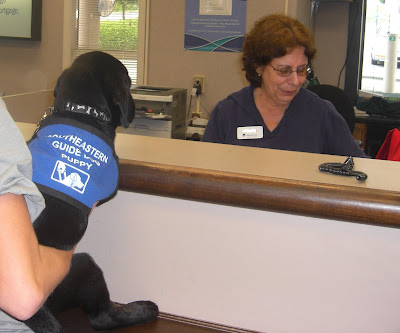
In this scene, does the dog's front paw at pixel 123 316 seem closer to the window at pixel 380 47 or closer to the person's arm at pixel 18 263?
the person's arm at pixel 18 263

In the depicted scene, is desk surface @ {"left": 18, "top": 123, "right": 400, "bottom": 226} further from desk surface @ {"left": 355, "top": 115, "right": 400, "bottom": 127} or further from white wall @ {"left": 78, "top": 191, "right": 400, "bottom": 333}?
desk surface @ {"left": 355, "top": 115, "right": 400, "bottom": 127}

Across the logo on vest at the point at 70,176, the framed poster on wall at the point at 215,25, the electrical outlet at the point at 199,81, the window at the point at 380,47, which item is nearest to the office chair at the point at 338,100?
the framed poster on wall at the point at 215,25

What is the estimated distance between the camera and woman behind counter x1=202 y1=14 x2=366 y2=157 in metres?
1.99

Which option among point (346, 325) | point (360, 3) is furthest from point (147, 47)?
point (346, 325)

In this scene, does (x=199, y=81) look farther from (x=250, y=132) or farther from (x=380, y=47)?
(x=250, y=132)

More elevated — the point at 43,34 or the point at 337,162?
Result: the point at 43,34

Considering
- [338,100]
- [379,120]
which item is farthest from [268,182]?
[379,120]

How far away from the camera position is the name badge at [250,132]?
2018 mm

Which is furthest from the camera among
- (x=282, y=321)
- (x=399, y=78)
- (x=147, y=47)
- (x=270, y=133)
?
(x=399, y=78)

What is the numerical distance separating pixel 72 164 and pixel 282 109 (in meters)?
1.32

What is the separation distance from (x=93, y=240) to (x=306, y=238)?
48 cm

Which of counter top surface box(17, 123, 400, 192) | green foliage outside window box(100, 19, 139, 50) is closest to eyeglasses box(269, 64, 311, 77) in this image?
counter top surface box(17, 123, 400, 192)

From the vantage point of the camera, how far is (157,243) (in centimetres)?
110

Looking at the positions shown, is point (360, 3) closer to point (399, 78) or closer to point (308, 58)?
point (399, 78)
